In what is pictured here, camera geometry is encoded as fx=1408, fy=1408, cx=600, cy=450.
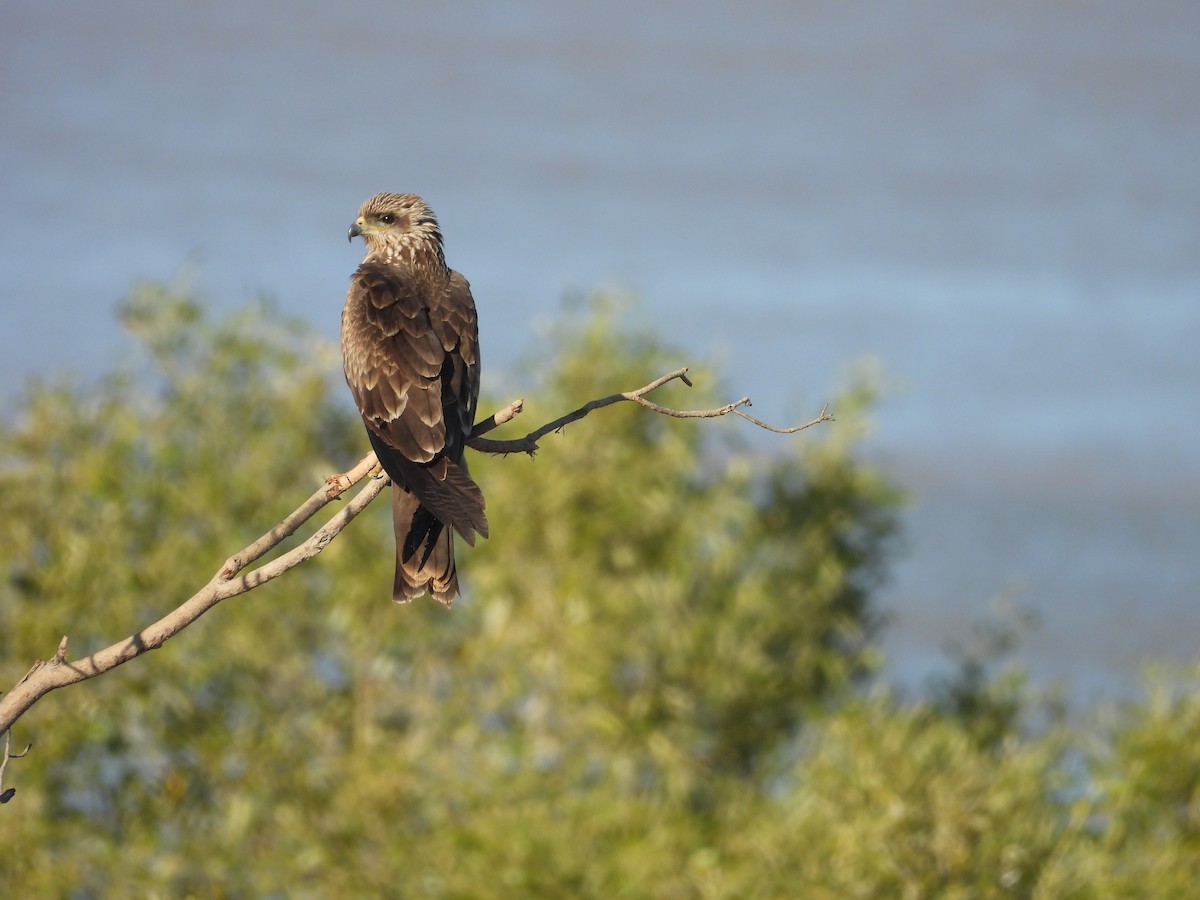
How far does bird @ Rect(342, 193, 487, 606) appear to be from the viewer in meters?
7.46

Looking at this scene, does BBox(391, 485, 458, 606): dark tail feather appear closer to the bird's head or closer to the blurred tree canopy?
the bird's head

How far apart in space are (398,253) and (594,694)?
1511cm

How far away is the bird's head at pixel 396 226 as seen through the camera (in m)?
10.6

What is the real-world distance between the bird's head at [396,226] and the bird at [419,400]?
71cm

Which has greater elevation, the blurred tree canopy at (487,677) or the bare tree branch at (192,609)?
the blurred tree canopy at (487,677)

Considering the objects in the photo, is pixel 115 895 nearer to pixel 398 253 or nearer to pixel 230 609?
pixel 230 609

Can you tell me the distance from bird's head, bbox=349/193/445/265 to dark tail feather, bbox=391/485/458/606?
3.00 m

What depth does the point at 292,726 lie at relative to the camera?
27.9 m

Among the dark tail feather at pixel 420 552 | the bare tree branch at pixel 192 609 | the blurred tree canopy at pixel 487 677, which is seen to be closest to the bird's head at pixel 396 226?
the dark tail feather at pixel 420 552

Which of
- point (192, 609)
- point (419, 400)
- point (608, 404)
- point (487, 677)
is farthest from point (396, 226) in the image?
point (487, 677)

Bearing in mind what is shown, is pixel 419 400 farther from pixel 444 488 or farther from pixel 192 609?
pixel 192 609

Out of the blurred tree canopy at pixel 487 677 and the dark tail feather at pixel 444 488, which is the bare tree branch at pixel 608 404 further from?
the blurred tree canopy at pixel 487 677

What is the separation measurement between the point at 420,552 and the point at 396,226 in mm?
3688

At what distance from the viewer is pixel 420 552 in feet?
26.6
